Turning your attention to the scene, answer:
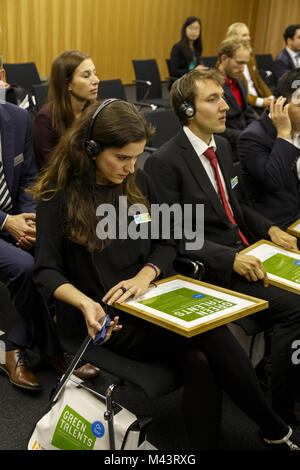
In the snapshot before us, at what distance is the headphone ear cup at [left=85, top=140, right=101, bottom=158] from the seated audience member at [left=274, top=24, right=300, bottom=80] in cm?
590

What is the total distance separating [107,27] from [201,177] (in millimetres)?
7533

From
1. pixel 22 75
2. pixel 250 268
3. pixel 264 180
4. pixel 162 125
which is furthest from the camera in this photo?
pixel 22 75

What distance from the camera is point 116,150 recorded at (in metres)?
1.77

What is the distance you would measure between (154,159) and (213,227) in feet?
1.35

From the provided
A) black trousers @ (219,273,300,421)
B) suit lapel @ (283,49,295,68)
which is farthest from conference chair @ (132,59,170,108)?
black trousers @ (219,273,300,421)

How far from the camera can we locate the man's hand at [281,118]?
260cm

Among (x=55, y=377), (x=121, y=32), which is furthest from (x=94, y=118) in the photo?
(x=121, y=32)

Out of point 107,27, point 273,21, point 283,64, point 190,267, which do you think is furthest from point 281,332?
point 273,21

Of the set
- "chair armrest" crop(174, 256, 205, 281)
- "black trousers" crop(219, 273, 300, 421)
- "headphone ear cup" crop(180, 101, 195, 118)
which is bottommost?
"black trousers" crop(219, 273, 300, 421)

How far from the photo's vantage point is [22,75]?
19.3 ft

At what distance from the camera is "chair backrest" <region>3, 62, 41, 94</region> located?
18.8 ft

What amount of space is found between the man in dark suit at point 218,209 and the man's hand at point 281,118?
0.29 meters

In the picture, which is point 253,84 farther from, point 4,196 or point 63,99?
point 4,196

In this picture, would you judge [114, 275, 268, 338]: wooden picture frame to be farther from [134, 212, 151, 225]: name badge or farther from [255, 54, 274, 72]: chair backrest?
[255, 54, 274, 72]: chair backrest
